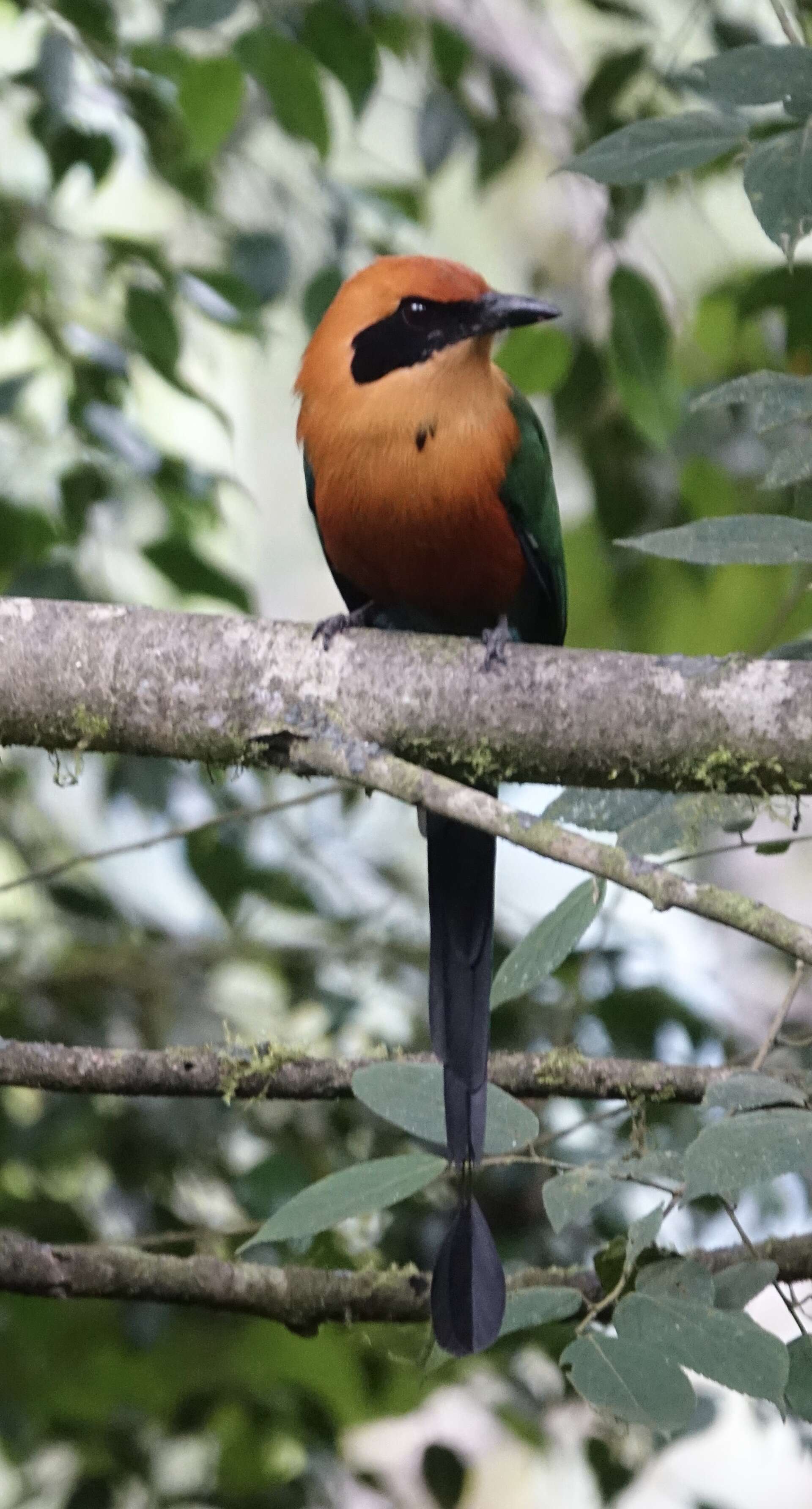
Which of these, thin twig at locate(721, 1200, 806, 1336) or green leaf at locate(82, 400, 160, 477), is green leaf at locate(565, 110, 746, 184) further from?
green leaf at locate(82, 400, 160, 477)

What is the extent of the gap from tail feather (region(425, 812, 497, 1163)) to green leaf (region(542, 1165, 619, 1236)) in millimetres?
411

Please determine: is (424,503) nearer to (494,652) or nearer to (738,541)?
(494,652)

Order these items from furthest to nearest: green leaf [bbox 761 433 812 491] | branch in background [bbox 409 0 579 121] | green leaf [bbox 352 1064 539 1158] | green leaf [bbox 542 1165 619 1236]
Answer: branch in background [bbox 409 0 579 121] → green leaf [bbox 761 433 812 491] → green leaf [bbox 352 1064 539 1158] → green leaf [bbox 542 1165 619 1236]

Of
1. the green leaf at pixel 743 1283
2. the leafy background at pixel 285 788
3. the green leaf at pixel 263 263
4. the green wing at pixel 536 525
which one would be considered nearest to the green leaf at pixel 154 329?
the leafy background at pixel 285 788

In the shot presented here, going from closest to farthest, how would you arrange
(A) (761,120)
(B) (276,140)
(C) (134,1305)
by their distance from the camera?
(A) (761,120)
(C) (134,1305)
(B) (276,140)

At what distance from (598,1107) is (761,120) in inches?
64.6

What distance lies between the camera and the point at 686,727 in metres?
1.50

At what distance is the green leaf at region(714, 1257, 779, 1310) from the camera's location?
4.39 feet

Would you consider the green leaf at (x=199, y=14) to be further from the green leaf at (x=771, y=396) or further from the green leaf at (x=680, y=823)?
the green leaf at (x=680, y=823)

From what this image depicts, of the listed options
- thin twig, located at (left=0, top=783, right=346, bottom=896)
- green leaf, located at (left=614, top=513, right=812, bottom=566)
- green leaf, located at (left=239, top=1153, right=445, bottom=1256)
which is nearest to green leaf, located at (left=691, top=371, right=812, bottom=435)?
green leaf, located at (left=614, top=513, right=812, bottom=566)

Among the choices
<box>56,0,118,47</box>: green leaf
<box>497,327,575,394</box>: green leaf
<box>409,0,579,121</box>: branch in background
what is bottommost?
<box>497,327,575,394</box>: green leaf

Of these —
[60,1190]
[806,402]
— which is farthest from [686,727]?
[60,1190]

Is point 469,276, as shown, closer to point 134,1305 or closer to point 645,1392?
point 134,1305

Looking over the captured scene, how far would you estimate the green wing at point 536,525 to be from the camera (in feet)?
7.71
